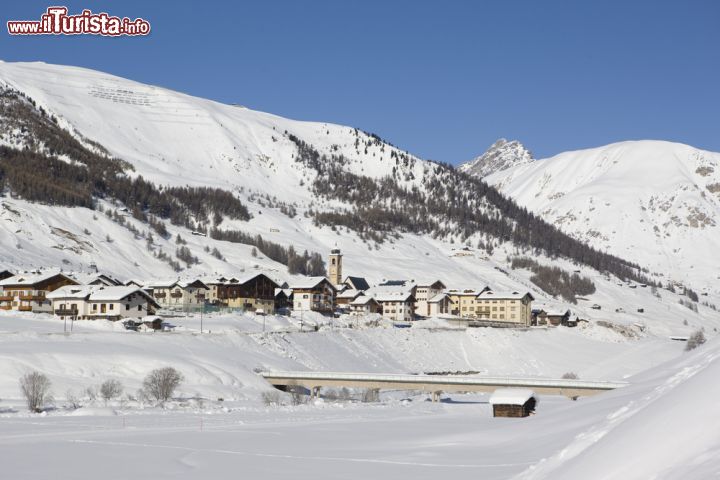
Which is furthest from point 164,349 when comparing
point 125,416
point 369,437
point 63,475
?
point 63,475

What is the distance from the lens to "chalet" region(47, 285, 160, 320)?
12612 centimetres

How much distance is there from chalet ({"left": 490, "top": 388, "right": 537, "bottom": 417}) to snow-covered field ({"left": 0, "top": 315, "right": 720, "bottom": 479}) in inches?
169

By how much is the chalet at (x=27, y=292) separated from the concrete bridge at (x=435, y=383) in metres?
48.9

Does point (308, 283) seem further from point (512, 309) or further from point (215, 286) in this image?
point (512, 309)

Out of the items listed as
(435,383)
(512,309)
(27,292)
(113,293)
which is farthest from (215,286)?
(435,383)

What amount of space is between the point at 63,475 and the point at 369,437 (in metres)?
23.2

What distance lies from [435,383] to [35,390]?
42.4 m

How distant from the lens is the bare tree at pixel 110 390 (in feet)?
255

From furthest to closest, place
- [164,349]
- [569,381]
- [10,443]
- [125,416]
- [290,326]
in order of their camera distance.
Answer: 1. [290,326]
2. [164,349]
3. [569,381]
4. [125,416]
5. [10,443]

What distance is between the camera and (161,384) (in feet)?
264

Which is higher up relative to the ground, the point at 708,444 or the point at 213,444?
the point at 708,444

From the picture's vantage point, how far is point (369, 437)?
53500 mm

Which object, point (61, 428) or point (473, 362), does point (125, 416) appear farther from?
point (473, 362)

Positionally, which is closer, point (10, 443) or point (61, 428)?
point (10, 443)
